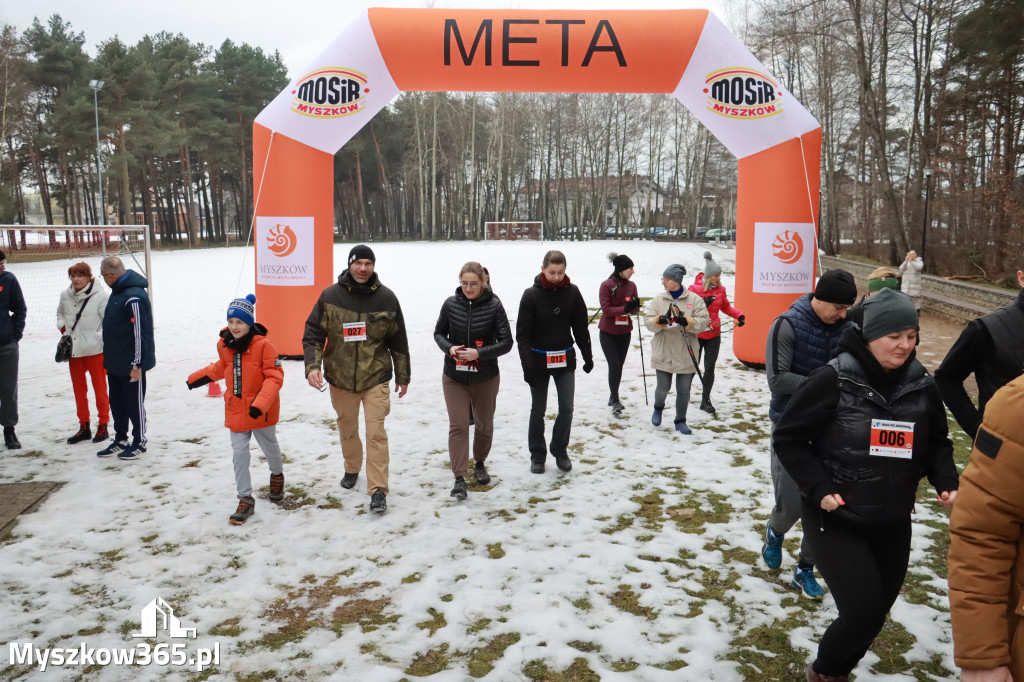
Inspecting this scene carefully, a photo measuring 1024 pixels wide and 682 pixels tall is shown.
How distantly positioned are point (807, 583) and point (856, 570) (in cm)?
149

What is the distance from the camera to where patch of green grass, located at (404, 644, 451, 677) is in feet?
11.1

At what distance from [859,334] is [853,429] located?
0.38 metres

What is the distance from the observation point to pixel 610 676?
3.34 meters

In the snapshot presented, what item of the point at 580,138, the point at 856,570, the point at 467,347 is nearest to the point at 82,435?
the point at 467,347

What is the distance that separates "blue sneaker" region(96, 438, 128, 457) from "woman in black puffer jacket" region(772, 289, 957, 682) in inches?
235

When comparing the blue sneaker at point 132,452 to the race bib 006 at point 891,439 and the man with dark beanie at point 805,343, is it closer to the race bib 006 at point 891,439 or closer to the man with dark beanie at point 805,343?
the man with dark beanie at point 805,343

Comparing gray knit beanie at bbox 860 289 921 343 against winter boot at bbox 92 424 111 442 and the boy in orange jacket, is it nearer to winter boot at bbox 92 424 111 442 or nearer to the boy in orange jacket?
the boy in orange jacket

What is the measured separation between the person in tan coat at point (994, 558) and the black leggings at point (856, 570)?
0.83 metres

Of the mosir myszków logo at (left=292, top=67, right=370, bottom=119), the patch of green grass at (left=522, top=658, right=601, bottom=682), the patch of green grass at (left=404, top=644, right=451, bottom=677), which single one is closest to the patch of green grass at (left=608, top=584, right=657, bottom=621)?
the patch of green grass at (left=522, top=658, right=601, bottom=682)

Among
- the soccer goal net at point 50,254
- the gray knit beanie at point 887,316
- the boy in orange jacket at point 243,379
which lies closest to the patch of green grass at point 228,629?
the boy in orange jacket at point 243,379

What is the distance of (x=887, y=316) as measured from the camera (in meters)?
2.69

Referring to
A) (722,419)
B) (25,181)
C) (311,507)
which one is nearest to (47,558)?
(311,507)

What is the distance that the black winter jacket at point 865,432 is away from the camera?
274 centimetres

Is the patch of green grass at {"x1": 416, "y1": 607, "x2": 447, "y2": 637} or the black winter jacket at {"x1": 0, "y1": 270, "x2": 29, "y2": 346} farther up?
the black winter jacket at {"x1": 0, "y1": 270, "x2": 29, "y2": 346}
